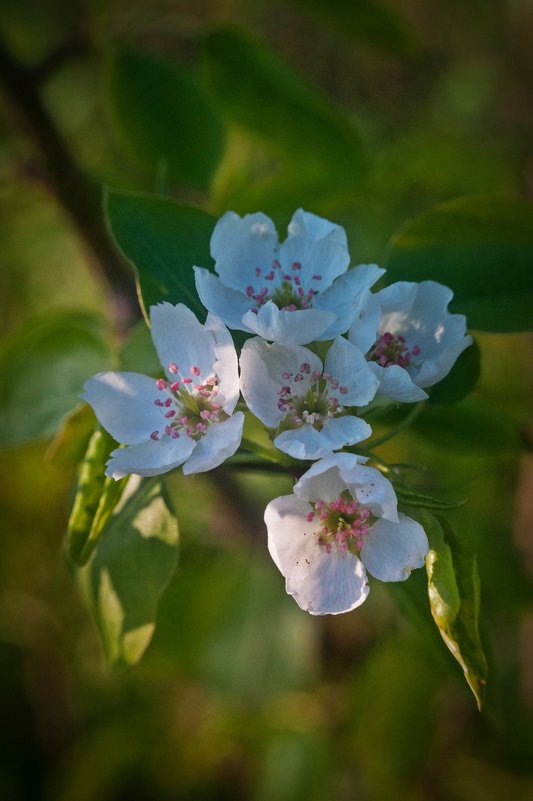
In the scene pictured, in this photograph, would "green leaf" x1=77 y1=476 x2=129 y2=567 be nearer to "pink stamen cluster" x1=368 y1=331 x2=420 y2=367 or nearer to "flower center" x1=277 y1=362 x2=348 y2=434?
"flower center" x1=277 y1=362 x2=348 y2=434

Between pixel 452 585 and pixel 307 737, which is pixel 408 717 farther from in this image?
pixel 452 585

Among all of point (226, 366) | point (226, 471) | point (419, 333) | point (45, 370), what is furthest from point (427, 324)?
point (45, 370)

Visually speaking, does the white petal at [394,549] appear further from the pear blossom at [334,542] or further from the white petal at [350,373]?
the white petal at [350,373]

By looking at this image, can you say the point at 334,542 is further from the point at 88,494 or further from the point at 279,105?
the point at 279,105

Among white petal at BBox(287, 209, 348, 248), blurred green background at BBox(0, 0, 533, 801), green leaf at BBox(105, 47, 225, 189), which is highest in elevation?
green leaf at BBox(105, 47, 225, 189)

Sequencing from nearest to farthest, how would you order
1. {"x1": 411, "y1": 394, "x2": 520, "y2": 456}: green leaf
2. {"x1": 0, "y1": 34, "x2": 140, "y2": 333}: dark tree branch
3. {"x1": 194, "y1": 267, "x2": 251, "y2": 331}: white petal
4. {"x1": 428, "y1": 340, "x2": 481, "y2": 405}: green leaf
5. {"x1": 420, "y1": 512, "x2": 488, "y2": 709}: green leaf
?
1. {"x1": 420, "y1": 512, "x2": 488, "y2": 709}: green leaf
2. {"x1": 194, "y1": 267, "x2": 251, "y2": 331}: white petal
3. {"x1": 428, "y1": 340, "x2": 481, "y2": 405}: green leaf
4. {"x1": 411, "y1": 394, "x2": 520, "y2": 456}: green leaf
5. {"x1": 0, "y1": 34, "x2": 140, "y2": 333}: dark tree branch

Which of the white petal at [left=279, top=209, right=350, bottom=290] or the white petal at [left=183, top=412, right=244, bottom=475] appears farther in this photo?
the white petal at [left=279, top=209, right=350, bottom=290]

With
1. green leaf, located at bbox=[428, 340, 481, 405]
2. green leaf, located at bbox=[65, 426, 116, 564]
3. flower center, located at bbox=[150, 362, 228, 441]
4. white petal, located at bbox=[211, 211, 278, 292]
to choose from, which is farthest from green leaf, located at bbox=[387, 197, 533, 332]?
green leaf, located at bbox=[65, 426, 116, 564]
